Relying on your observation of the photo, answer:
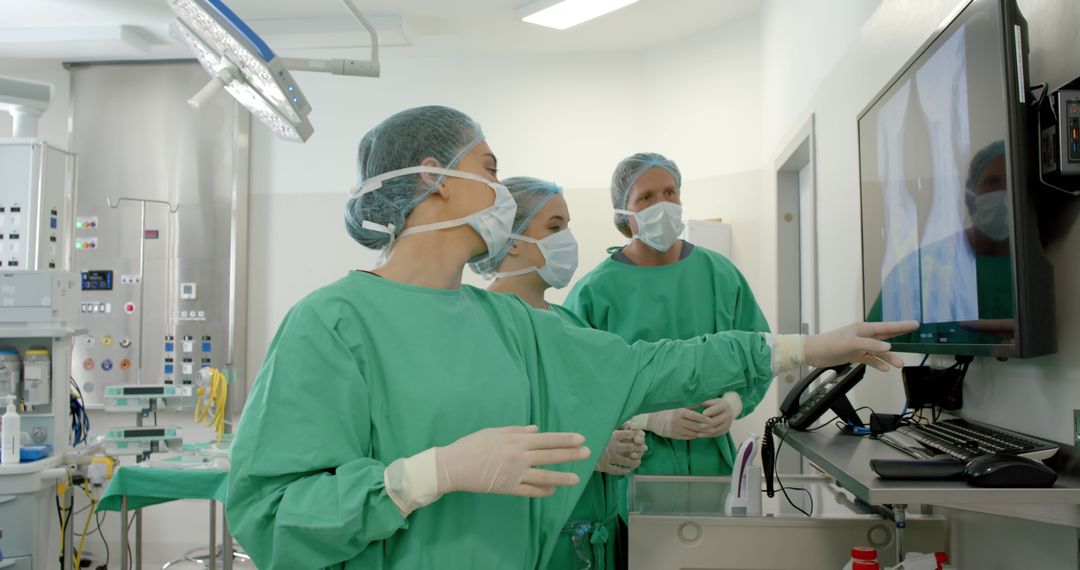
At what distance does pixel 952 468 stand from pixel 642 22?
4.09 m

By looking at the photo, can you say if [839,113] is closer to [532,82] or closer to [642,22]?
[642,22]

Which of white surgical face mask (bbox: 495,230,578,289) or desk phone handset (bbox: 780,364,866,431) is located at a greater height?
white surgical face mask (bbox: 495,230,578,289)

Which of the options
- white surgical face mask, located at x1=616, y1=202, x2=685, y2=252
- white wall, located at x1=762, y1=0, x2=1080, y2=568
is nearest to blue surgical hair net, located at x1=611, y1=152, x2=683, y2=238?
white surgical face mask, located at x1=616, y1=202, x2=685, y2=252

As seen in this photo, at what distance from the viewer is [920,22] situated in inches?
73.9

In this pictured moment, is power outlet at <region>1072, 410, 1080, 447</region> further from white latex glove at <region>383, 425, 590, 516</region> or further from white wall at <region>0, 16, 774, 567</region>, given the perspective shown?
white wall at <region>0, 16, 774, 567</region>

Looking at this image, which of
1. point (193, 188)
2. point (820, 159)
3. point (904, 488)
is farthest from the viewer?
point (193, 188)

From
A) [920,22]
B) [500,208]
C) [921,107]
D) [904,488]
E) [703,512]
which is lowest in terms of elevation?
[703,512]

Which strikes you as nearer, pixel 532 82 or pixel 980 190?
pixel 980 190

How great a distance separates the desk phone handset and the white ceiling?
3.18 metres

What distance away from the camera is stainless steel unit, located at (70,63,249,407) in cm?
525

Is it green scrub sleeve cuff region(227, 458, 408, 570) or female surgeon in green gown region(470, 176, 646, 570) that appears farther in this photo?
female surgeon in green gown region(470, 176, 646, 570)

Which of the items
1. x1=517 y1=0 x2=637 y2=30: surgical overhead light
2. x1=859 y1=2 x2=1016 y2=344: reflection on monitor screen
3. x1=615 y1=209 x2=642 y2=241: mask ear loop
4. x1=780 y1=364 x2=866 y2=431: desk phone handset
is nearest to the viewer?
x1=859 y1=2 x2=1016 y2=344: reflection on monitor screen

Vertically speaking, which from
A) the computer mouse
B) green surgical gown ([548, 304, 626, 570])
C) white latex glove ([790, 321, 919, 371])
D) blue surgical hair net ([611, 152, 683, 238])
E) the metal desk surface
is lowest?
green surgical gown ([548, 304, 626, 570])

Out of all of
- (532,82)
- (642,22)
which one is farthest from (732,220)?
(532,82)
